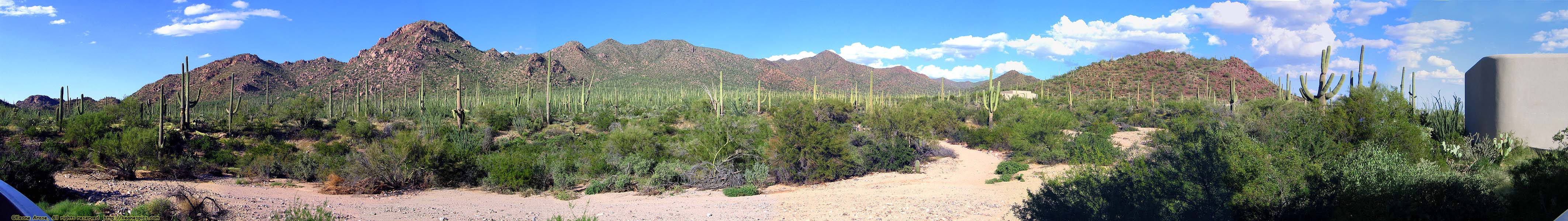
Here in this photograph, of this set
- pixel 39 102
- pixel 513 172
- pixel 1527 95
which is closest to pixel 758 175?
pixel 513 172

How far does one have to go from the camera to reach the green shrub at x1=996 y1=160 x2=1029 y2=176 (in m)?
16.5

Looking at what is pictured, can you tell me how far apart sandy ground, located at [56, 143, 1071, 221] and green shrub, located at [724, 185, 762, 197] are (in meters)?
0.26

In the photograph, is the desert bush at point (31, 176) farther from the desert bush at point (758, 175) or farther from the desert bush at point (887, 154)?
the desert bush at point (887, 154)

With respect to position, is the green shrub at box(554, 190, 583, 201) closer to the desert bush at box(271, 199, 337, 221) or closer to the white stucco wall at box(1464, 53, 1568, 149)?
the desert bush at box(271, 199, 337, 221)

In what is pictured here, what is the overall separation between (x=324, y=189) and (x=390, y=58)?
59640 millimetres

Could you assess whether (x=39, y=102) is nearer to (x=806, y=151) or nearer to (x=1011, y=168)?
(x=806, y=151)

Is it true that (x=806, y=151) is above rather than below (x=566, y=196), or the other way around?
above

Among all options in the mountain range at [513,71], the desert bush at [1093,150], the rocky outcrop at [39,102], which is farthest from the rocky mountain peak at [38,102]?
the desert bush at [1093,150]

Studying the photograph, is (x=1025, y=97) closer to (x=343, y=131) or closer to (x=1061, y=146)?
(x=1061, y=146)

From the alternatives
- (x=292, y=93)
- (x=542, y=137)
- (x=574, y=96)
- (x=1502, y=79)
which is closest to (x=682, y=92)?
(x=574, y=96)

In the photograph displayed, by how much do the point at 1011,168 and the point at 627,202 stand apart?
1025 cm

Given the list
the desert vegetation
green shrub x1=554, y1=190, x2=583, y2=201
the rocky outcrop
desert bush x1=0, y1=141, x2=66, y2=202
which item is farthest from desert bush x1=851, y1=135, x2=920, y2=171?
the rocky outcrop

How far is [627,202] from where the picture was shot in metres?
12.2

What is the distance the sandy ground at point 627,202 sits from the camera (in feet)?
32.8
